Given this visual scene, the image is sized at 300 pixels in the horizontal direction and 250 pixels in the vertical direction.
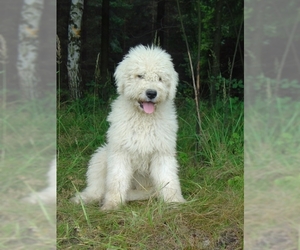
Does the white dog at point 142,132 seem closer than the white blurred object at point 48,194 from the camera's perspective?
No

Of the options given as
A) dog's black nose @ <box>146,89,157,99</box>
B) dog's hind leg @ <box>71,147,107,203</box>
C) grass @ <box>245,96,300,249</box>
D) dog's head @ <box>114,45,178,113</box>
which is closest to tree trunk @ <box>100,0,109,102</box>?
dog's hind leg @ <box>71,147,107,203</box>

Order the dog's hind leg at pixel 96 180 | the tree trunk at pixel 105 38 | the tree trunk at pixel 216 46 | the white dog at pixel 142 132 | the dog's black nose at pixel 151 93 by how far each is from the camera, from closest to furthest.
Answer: the dog's black nose at pixel 151 93, the white dog at pixel 142 132, the dog's hind leg at pixel 96 180, the tree trunk at pixel 216 46, the tree trunk at pixel 105 38

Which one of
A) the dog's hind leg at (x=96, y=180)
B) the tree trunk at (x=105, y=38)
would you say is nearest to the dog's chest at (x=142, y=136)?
the dog's hind leg at (x=96, y=180)

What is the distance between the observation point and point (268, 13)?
267cm

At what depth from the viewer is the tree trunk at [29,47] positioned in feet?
8.55

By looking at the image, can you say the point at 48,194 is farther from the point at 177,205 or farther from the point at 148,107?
the point at 148,107

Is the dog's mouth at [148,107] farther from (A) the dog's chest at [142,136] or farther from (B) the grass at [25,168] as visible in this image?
(B) the grass at [25,168]

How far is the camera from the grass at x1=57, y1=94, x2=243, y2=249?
12.4ft

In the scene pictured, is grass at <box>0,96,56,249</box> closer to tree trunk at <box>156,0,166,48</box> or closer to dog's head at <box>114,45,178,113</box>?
dog's head at <box>114,45,178,113</box>

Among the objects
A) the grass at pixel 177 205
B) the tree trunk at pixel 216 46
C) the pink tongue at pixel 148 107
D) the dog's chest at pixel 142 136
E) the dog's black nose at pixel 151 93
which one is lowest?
the grass at pixel 177 205

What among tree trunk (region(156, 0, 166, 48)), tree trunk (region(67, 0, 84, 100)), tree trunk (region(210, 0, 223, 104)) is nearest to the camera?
tree trunk (region(210, 0, 223, 104))

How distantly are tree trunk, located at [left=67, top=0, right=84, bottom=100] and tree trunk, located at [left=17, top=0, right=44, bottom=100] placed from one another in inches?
225

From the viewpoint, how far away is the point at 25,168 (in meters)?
2.69

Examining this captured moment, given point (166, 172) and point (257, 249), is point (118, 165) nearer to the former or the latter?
point (166, 172)
